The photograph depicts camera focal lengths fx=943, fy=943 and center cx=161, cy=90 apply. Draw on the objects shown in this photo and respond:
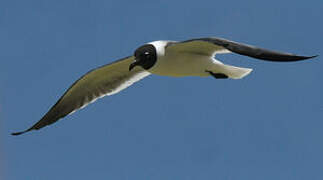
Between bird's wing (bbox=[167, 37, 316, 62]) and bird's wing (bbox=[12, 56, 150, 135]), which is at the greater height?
bird's wing (bbox=[167, 37, 316, 62])

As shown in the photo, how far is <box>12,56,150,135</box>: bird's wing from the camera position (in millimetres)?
9859

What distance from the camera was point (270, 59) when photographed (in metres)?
7.07

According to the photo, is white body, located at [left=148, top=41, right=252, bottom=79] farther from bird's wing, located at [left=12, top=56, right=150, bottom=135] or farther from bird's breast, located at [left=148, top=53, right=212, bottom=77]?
bird's wing, located at [left=12, top=56, right=150, bottom=135]

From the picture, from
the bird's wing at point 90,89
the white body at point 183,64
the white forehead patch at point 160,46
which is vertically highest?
the white forehead patch at point 160,46

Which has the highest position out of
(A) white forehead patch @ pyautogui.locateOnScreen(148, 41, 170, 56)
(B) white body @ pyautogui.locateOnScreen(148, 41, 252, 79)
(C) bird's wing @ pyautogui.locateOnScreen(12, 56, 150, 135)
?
(A) white forehead patch @ pyautogui.locateOnScreen(148, 41, 170, 56)

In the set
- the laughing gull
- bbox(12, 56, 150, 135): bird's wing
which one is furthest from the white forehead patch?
bbox(12, 56, 150, 135): bird's wing

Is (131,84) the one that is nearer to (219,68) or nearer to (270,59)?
(219,68)

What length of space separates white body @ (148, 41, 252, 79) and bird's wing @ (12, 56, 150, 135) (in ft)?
2.89

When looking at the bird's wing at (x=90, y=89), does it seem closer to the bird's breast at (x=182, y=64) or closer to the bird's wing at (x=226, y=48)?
the bird's breast at (x=182, y=64)

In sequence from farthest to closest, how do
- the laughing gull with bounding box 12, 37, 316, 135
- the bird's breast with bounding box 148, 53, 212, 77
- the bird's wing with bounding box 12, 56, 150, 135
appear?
the bird's wing with bounding box 12, 56, 150, 135
the bird's breast with bounding box 148, 53, 212, 77
the laughing gull with bounding box 12, 37, 316, 135

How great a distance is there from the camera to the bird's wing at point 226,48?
704 cm

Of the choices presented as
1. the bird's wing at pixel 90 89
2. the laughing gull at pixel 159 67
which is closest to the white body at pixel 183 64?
the laughing gull at pixel 159 67

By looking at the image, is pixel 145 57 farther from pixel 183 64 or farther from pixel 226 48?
pixel 226 48

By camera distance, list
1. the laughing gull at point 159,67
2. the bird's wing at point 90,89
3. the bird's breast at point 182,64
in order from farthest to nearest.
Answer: the bird's wing at point 90,89 < the bird's breast at point 182,64 < the laughing gull at point 159,67
